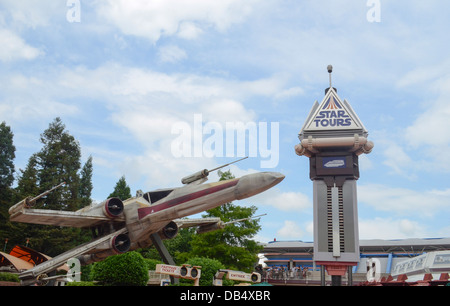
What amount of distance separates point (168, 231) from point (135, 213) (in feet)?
9.03

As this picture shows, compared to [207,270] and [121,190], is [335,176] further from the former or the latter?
[121,190]

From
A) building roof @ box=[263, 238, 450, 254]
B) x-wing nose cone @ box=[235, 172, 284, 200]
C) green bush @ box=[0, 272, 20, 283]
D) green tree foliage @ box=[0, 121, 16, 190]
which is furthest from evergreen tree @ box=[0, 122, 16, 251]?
x-wing nose cone @ box=[235, 172, 284, 200]

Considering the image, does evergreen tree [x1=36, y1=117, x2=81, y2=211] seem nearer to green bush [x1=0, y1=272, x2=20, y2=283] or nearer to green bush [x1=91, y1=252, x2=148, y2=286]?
green bush [x1=0, y1=272, x2=20, y2=283]

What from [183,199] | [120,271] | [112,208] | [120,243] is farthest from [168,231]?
[183,199]

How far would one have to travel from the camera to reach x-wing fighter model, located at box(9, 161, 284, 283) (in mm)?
16406

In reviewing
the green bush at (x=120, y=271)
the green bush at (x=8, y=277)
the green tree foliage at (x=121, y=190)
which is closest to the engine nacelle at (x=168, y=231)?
the green bush at (x=120, y=271)

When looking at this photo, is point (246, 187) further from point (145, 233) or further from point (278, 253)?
point (278, 253)

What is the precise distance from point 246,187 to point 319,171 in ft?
11.8

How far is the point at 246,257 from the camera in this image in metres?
30.3

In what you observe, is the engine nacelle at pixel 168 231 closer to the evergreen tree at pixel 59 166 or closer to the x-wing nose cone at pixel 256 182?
the x-wing nose cone at pixel 256 182

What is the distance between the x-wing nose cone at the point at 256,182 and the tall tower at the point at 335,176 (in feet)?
8.52

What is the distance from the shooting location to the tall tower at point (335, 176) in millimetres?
16406

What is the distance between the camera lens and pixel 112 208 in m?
19.2
